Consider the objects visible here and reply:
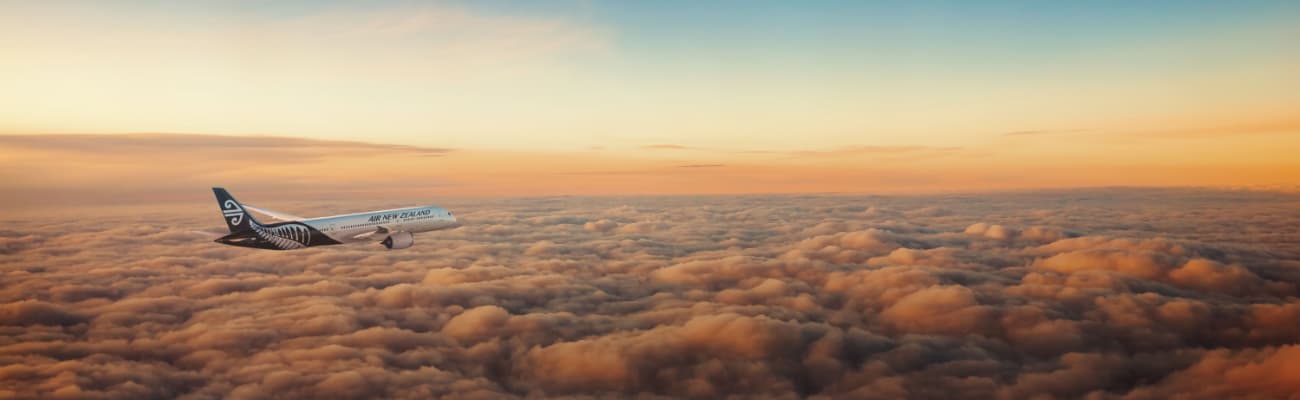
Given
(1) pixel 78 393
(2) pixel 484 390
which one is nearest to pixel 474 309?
(2) pixel 484 390

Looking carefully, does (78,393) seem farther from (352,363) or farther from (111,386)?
(352,363)

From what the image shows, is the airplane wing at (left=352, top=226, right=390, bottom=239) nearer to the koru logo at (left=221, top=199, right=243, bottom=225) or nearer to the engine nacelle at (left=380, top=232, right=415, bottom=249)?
the engine nacelle at (left=380, top=232, right=415, bottom=249)

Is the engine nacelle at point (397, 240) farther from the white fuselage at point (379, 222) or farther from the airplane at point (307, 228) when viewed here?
the white fuselage at point (379, 222)

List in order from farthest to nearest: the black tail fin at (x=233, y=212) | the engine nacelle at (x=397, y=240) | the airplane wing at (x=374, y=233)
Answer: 1. the engine nacelle at (x=397, y=240)
2. the airplane wing at (x=374, y=233)
3. the black tail fin at (x=233, y=212)

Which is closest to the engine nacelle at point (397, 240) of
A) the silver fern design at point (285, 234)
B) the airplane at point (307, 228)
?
the airplane at point (307, 228)

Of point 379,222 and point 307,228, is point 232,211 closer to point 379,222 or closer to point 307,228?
point 307,228

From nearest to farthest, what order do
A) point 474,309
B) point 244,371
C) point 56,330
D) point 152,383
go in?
point 152,383 → point 244,371 → point 56,330 → point 474,309
